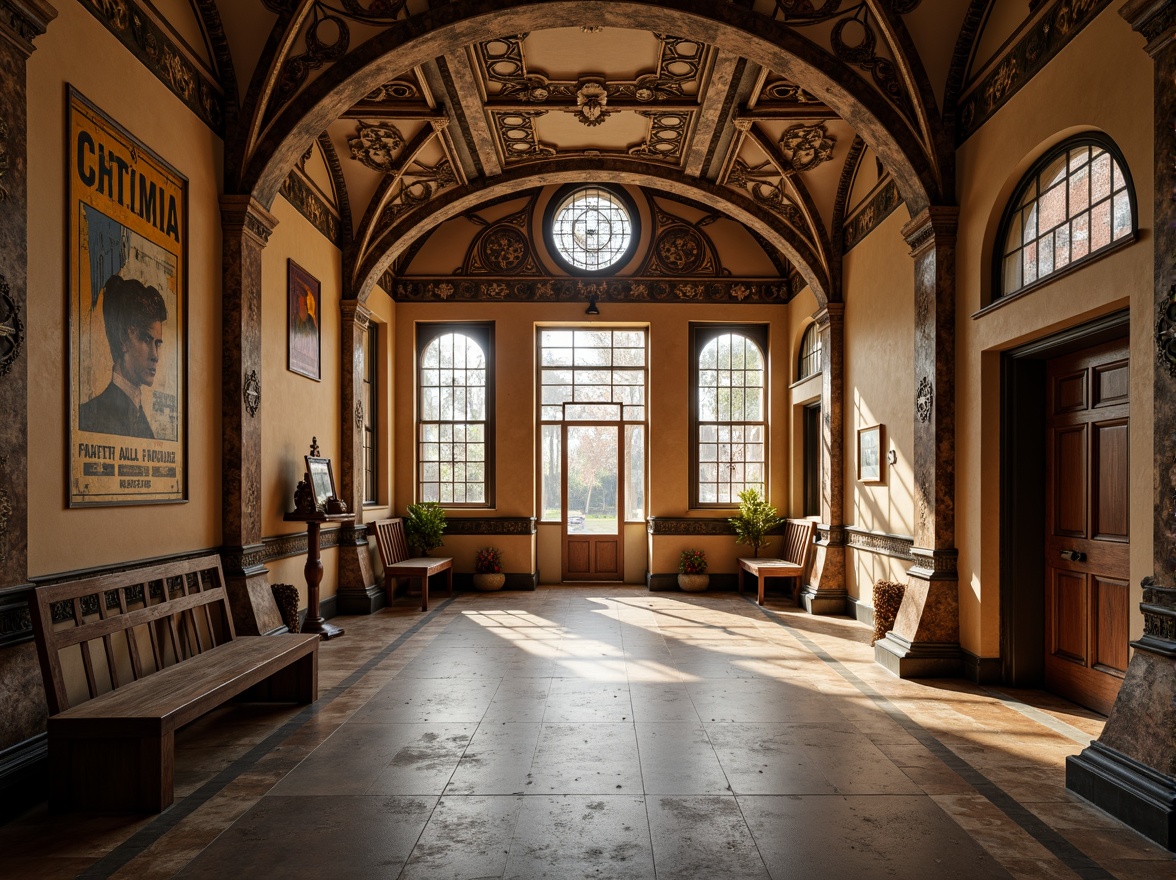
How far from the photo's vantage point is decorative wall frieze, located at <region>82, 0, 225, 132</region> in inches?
184

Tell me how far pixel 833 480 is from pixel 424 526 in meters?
5.20

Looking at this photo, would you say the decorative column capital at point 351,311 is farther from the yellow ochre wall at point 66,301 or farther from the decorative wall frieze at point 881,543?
the decorative wall frieze at point 881,543

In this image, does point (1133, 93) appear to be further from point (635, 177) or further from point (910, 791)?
point (635, 177)

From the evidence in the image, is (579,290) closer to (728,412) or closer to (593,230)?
(593,230)

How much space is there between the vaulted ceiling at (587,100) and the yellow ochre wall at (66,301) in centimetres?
34

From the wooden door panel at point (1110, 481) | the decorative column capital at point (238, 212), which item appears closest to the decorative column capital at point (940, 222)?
the wooden door panel at point (1110, 481)

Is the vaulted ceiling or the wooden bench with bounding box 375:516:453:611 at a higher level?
the vaulted ceiling

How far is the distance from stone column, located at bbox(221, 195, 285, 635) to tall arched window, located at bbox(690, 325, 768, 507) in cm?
663

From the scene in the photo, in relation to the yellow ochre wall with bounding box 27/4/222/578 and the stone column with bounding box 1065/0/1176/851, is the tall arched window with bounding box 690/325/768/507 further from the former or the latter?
the stone column with bounding box 1065/0/1176/851

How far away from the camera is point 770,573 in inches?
386

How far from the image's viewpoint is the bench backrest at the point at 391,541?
9.76 metres

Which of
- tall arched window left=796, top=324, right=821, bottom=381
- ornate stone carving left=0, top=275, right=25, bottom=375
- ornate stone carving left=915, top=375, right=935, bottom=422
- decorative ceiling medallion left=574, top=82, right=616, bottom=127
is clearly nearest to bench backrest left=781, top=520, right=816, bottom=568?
tall arched window left=796, top=324, right=821, bottom=381

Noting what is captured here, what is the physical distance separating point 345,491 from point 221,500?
3.15 m

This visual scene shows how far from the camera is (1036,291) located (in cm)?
514
